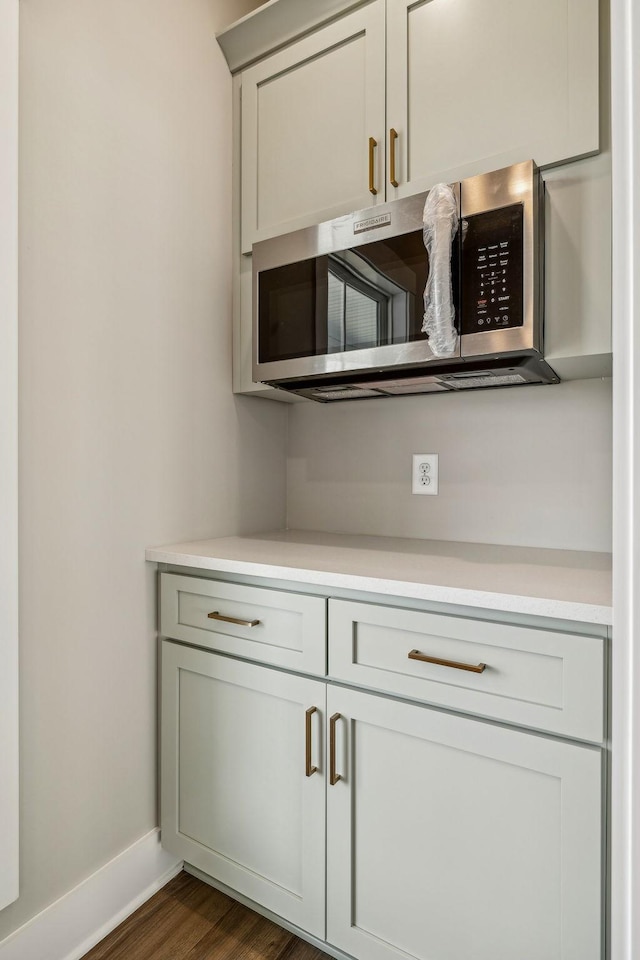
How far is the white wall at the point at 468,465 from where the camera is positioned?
1385 millimetres

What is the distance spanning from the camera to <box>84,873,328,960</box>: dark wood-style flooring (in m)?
1.22

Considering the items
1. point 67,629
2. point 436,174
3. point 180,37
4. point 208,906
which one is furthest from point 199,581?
point 180,37

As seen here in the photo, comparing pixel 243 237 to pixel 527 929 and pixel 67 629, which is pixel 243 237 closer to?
pixel 67 629

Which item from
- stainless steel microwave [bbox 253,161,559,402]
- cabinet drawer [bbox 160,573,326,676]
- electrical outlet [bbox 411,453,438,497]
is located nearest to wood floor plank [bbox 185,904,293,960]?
cabinet drawer [bbox 160,573,326,676]

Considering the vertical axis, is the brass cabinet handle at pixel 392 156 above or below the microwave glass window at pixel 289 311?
above

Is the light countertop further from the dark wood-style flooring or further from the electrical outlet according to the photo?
the dark wood-style flooring

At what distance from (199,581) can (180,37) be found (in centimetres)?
145

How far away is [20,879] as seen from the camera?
1122mm

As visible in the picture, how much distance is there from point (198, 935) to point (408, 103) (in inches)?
78.7

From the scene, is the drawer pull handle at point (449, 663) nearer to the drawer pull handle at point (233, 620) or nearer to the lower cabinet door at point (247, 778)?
the lower cabinet door at point (247, 778)

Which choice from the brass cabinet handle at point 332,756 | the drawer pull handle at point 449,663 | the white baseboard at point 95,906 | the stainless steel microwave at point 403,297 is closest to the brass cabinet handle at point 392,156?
the stainless steel microwave at point 403,297

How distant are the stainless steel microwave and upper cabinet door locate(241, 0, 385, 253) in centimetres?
16

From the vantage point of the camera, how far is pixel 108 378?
1.32 metres

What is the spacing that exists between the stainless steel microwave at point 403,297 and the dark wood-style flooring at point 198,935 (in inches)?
51.8
